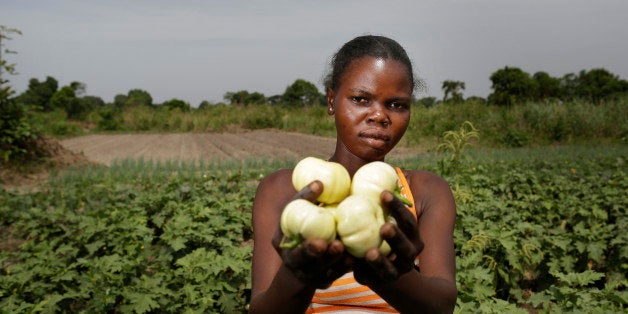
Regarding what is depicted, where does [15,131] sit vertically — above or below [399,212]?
below

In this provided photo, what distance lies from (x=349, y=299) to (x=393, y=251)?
0.53 metres

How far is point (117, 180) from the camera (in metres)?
8.41

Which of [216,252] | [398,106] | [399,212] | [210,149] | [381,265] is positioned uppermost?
[398,106]

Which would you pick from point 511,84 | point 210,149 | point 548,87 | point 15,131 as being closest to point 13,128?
point 15,131

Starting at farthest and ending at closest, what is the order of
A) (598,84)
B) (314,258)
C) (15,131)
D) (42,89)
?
1. (42,89)
2. (598,84)
3. (15,131)
4. (314,258)

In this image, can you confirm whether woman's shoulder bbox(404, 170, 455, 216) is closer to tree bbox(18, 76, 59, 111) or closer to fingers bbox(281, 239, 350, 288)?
fingers bbox(281, 239, 350, 288)

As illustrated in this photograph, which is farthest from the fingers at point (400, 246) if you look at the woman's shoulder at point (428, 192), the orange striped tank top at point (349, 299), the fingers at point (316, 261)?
the woman's shoulder at point (428, 192)

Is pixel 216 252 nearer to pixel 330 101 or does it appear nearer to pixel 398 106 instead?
pixel 330 101

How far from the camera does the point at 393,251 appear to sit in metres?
1.11

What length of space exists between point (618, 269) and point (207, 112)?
28.2 m

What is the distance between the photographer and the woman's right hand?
1.02 meters

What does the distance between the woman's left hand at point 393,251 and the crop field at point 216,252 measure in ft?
5.49

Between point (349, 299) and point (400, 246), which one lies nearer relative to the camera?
point (400, 246)

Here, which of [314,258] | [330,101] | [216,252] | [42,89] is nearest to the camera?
[314,258]
